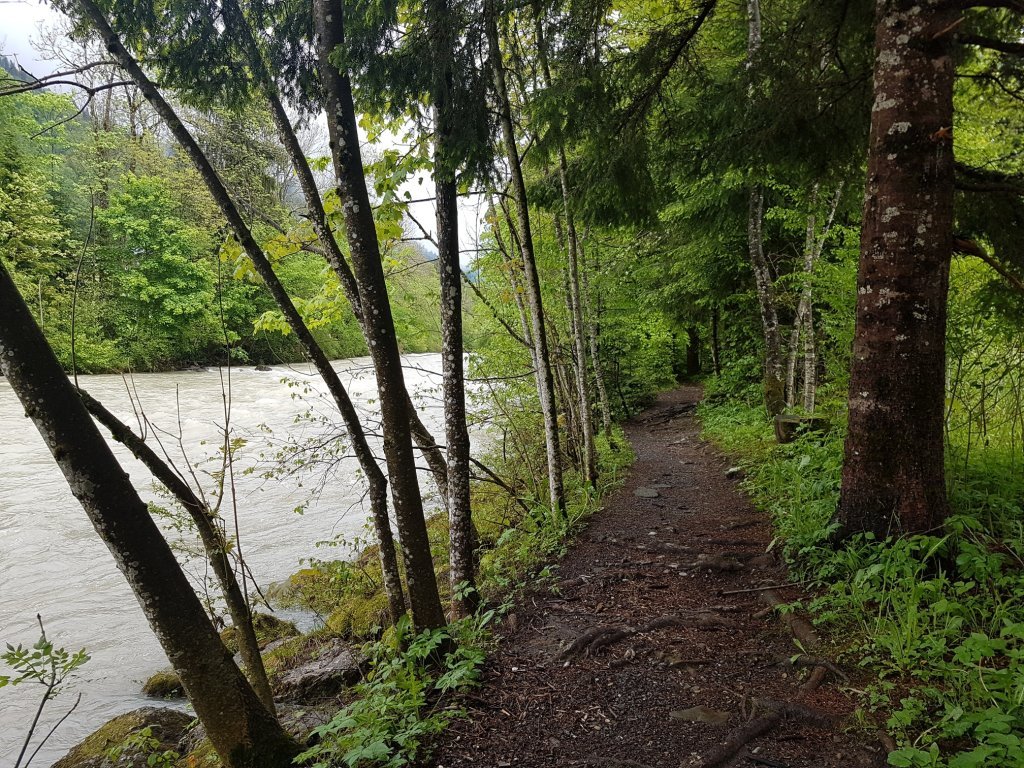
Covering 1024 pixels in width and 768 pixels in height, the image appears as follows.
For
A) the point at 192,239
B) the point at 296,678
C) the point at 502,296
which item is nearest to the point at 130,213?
the point at 192,239

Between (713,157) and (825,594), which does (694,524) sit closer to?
(825,594)

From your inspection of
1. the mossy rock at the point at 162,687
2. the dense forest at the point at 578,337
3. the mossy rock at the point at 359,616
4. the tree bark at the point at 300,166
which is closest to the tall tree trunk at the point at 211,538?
the dense forest at the point at 578,337

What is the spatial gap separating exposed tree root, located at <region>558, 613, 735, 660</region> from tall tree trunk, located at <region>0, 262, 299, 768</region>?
176 centimetres

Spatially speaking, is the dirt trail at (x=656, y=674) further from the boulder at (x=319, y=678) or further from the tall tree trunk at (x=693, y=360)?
the tall tree trunk at (x=693, y=360)

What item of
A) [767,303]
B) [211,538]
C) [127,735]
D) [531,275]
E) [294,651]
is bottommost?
[294,651]

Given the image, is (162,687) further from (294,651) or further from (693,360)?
(693,360)

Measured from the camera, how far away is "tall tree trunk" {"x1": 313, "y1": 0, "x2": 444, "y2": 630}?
2.83 m

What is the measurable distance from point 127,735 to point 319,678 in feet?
5.28

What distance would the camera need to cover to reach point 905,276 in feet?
9.74

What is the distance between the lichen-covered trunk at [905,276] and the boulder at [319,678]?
4.33 m

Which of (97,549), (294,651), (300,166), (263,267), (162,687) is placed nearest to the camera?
(263,267)

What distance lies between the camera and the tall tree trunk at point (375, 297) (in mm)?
2828

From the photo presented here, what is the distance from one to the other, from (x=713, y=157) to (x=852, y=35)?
134 centimetres

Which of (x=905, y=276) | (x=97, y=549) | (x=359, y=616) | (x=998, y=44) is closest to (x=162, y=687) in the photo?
(x=359, y=616)
